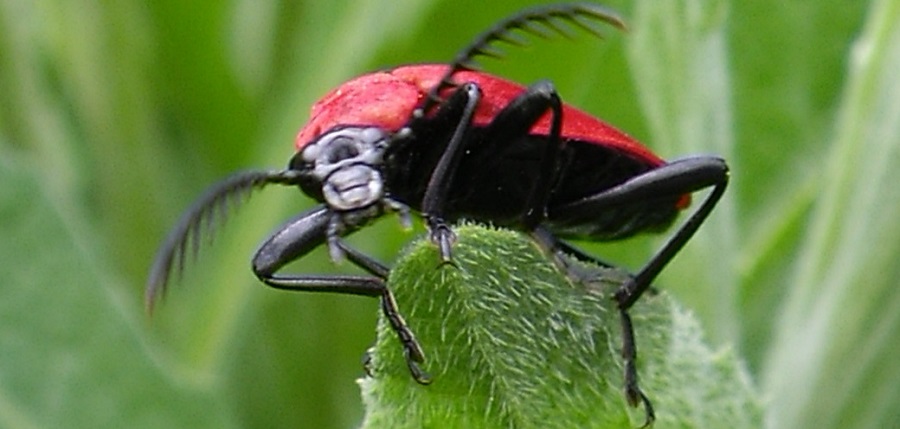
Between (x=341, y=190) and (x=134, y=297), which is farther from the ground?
(x=341, y=190)

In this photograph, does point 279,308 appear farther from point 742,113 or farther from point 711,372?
point 711,372

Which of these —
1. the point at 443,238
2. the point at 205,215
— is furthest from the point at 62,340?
the point at 443,238

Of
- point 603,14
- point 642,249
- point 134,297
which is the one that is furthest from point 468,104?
A: point 134,297

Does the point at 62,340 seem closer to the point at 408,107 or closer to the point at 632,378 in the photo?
the point at 408,107

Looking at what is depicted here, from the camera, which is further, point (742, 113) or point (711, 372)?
point (742, 113)

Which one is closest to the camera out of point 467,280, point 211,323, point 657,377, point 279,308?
point 467,280

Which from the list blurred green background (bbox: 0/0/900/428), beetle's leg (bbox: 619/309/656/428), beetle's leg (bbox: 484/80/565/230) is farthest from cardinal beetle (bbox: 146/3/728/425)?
beetle's leg (bbox: 619/309/656/428)

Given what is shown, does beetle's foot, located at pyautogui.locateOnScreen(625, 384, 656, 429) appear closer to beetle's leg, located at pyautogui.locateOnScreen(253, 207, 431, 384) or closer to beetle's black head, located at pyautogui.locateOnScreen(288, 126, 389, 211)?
beetle's leg, located at pyautogui.locateOnScreen(253, 207, 431, 384)
